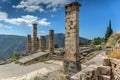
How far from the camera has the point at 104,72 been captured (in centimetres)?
762

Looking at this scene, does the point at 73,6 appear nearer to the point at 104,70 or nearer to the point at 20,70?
the point at 104,70

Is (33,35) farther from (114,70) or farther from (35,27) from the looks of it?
(114,70)

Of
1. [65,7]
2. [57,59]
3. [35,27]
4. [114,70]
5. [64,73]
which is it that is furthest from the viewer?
[35,27]

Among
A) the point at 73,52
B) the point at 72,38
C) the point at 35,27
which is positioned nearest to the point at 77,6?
the point at 72,38

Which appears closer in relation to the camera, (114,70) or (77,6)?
(114,70)

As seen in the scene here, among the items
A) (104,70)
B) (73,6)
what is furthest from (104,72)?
(73,6)

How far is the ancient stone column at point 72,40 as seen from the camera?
11172mm

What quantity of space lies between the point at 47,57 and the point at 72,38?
949cm

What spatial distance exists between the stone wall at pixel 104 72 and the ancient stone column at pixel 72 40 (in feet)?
10.9

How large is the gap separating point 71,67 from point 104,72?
150 inches

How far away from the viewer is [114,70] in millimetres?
7332

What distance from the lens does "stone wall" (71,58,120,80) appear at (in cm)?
723

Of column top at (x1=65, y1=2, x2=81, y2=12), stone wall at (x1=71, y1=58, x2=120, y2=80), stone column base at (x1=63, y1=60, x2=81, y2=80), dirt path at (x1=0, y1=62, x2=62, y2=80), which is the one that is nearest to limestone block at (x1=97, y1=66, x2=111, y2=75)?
stone wall at (x1=71, y1=58, x2=120, y2=80)

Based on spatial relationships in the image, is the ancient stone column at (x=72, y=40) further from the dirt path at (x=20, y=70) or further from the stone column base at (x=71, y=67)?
the dirt path at (x=20, y=70)
